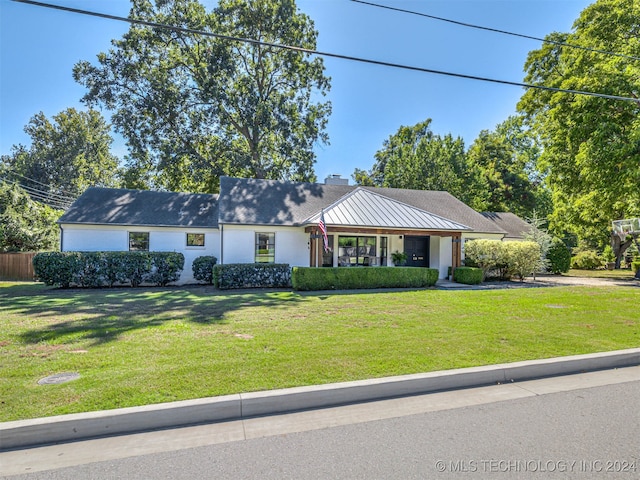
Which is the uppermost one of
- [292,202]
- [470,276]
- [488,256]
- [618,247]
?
[292,202]

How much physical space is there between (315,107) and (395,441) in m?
27.4

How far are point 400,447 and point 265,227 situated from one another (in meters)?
14.6

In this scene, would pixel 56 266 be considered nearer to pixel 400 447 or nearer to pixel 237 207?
pixel 237 207

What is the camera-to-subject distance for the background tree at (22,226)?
67.9ft

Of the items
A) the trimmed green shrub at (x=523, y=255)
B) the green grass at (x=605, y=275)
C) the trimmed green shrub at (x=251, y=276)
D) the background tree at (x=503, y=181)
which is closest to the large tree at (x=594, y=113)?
the green grass at (x=605, y=275)

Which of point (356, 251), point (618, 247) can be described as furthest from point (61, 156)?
point (618, 247)

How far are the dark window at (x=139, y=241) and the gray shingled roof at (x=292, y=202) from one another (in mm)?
3973

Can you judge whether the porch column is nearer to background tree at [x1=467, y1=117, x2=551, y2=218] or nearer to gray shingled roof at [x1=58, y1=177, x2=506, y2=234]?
gray shingled roof at [x1=58, y1=177, x2=506, y2=234]

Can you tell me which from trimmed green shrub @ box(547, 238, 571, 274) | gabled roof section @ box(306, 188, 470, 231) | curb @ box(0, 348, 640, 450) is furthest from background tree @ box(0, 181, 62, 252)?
trimmed green shrub @ box(547, 238, 571, 274)

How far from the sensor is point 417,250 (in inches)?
793

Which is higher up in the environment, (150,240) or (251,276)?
(150,240)

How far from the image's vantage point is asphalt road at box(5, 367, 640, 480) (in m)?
2.79

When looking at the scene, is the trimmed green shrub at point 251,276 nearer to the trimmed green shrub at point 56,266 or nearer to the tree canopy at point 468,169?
the trimmed green shrub at point 56,266

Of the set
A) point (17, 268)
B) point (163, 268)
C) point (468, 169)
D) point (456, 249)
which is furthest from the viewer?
point (468, 169)
